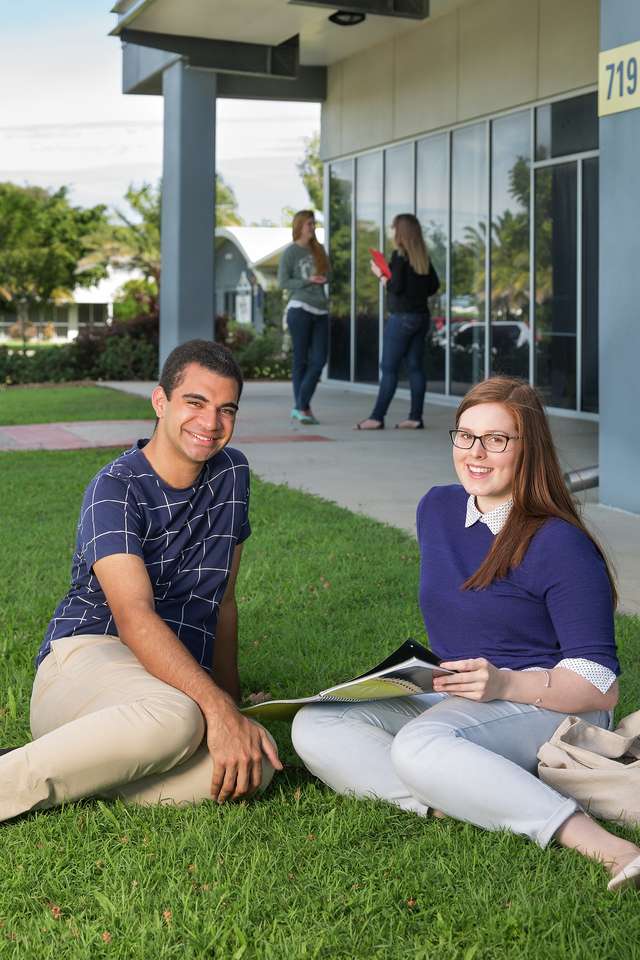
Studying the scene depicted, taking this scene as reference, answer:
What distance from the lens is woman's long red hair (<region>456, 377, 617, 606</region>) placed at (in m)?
3.45

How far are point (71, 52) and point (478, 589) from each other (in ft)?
232

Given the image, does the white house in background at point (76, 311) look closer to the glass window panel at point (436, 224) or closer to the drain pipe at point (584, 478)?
the glass window panel at point (436, 224)

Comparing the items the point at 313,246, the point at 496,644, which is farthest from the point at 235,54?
the point at 496,644

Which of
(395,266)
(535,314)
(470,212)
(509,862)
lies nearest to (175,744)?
(509,862)

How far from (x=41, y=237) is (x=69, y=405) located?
5126 centimetres

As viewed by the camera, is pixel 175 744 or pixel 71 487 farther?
pixel 71 487

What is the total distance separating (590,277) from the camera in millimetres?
14023

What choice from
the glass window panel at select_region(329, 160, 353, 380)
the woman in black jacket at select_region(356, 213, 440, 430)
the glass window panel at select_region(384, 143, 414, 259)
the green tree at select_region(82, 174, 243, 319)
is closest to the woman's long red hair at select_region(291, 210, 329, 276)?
the woman in black jacket at select_region(356, 213, 440, 430)

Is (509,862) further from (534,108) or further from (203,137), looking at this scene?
(203,137)

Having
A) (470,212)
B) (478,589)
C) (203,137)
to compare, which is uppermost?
(203,137)

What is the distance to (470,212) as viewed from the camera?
1644cm

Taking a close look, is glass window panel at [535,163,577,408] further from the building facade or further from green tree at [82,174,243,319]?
green tree at [82,174,243,319]

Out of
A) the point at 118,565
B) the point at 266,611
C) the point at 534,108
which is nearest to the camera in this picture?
the point at 118,565

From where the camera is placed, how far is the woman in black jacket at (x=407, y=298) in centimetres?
1280
